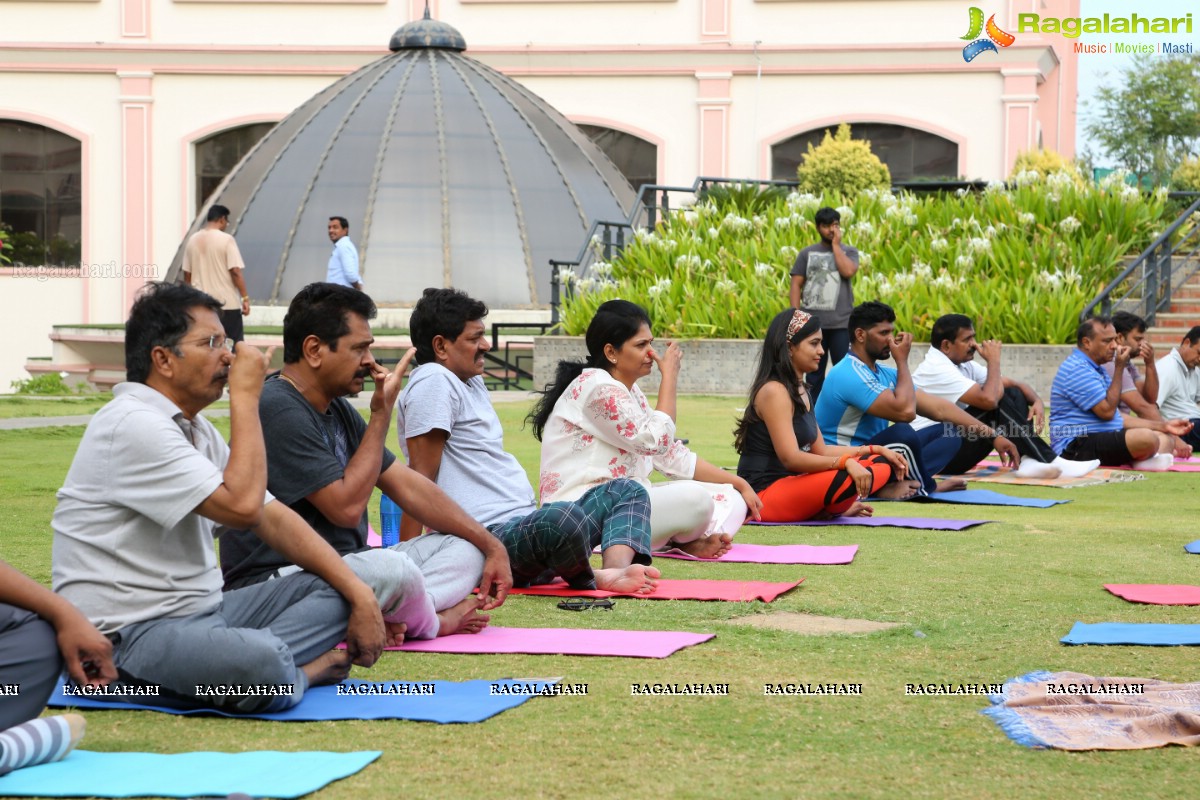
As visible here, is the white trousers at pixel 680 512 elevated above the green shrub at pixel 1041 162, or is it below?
below

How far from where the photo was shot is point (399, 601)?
476 centimetres

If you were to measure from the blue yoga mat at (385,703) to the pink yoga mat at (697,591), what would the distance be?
156 centimetres

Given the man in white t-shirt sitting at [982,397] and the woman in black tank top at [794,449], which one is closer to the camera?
the woman in black tank top at [794,449]

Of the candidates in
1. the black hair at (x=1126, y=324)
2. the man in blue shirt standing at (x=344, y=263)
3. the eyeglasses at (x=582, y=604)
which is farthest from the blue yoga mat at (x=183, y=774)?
the man in blue shirt standing at (x=344, y=263)

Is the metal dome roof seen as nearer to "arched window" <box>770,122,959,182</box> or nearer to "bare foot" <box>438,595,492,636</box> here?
"arched window" <box>770,122,959,182</box>

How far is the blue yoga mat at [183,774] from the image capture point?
3.33 meters

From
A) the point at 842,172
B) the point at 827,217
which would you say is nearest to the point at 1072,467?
the point at 827,217

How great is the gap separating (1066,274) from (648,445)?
1191 centimetres

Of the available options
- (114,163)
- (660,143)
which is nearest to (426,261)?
(660,143)

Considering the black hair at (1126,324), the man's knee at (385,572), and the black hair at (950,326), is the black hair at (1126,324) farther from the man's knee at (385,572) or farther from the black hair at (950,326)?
the man's knee at (385,572)

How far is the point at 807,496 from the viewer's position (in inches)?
325

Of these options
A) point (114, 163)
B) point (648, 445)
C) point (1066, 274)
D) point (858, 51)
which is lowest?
point (648, 445)

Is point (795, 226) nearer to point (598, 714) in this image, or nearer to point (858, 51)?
point (858, 51)

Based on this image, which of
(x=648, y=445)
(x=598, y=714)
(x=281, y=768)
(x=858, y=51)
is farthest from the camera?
(x=858, y=51)
